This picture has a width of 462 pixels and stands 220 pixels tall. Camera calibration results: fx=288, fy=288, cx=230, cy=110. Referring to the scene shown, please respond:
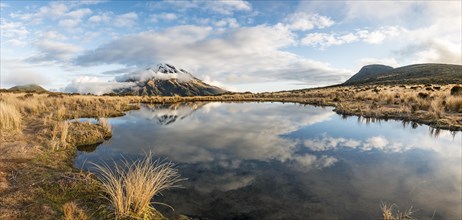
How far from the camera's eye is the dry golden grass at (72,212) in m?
5.36

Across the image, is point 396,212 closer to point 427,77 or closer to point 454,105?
point 454,105

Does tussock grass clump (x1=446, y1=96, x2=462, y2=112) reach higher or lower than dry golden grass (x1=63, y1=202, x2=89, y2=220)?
higher

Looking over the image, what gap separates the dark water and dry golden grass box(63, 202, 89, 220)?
1.88 metres

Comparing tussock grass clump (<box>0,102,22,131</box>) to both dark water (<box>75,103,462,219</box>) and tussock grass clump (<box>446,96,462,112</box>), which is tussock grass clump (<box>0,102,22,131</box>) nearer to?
dark water (<box>75,103,462,219</box>)

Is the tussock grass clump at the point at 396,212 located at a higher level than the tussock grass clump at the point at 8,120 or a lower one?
lower

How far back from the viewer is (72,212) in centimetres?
554

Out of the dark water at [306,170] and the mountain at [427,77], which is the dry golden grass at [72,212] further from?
the mountain at [427,77]

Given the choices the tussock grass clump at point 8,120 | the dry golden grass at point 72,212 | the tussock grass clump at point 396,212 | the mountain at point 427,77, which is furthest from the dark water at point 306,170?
the mountain at point 427,77

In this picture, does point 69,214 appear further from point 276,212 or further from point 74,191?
point 276,212

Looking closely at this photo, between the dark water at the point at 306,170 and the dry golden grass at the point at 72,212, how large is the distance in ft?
6.16

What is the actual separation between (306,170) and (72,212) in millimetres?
6753

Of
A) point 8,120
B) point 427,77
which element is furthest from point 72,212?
point 427,77

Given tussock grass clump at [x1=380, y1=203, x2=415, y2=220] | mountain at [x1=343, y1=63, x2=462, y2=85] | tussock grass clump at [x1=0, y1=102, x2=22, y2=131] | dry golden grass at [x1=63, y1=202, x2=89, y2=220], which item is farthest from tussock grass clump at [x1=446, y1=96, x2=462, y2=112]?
mountain at [x1=343, y1=63, x2=462, y2=85]

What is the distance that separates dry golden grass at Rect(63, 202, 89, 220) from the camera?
536 centimetres
